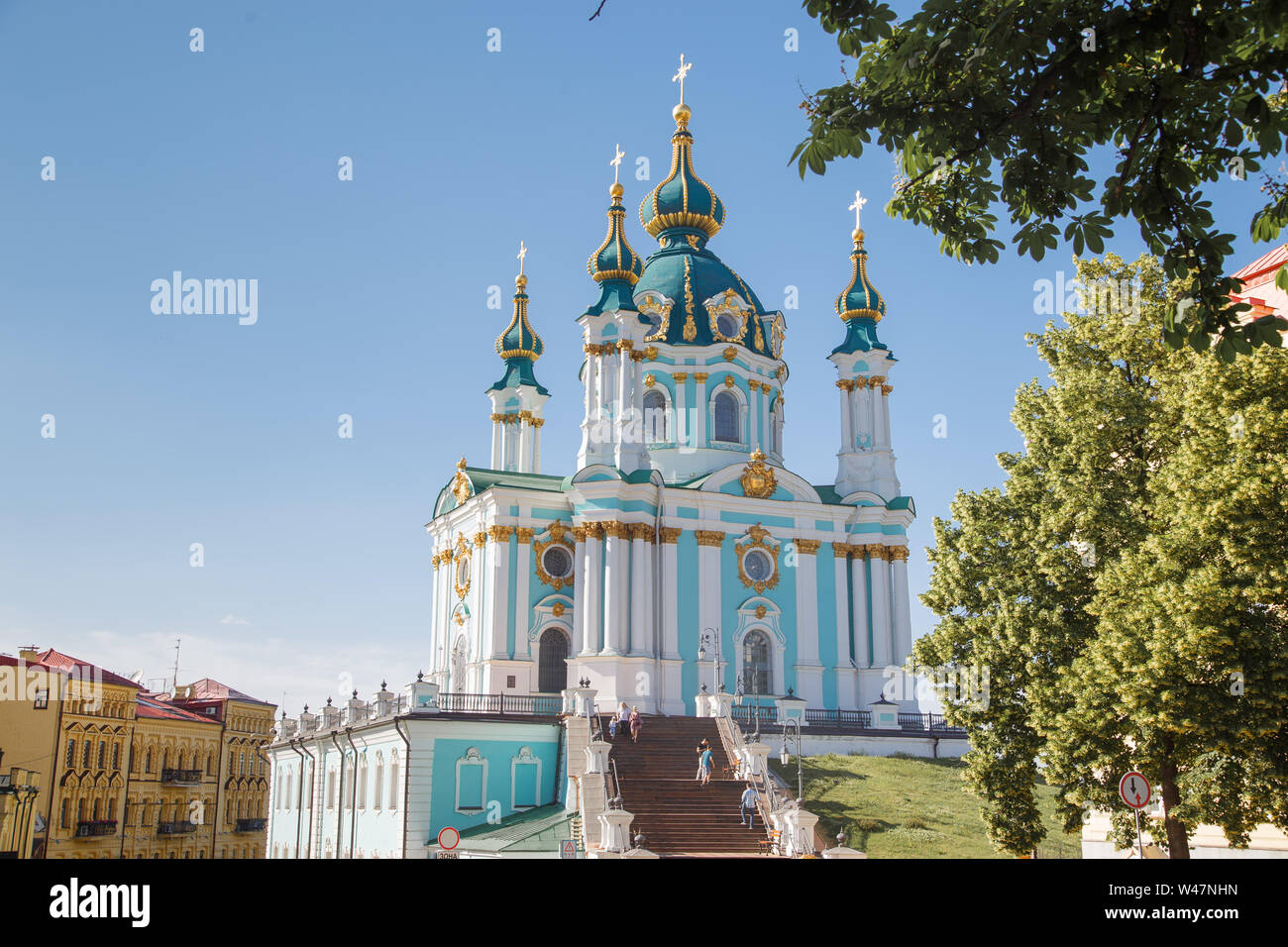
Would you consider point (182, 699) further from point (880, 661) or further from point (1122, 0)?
point (1122, 0)

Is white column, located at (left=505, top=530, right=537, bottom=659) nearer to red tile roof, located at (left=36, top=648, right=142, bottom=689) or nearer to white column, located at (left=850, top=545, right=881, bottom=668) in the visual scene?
white column, located at (left=850, top=545, right=881, bottom=668)

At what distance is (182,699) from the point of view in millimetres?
67062

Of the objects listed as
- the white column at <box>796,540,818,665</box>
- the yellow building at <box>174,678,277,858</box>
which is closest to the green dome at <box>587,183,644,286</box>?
the white column at <box>796,540,818,665</box>

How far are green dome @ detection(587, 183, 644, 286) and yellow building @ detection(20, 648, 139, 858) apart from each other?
28.5 meters

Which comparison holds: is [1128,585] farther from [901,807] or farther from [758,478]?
[758,478]

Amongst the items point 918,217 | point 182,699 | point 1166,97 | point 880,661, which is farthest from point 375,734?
point 182,699

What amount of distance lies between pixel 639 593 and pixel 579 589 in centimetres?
226

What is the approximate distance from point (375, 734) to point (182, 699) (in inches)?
1524

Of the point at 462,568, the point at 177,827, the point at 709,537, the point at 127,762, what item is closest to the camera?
the point at 709,537

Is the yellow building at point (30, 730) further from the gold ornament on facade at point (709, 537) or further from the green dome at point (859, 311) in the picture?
the green dome at point (859, 311)

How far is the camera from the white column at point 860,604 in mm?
41469

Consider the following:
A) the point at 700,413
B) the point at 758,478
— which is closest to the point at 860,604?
the point at 758,478

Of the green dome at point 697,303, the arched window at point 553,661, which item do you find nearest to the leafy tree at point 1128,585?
the arched window at point 553,661

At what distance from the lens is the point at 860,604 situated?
4194 cm
